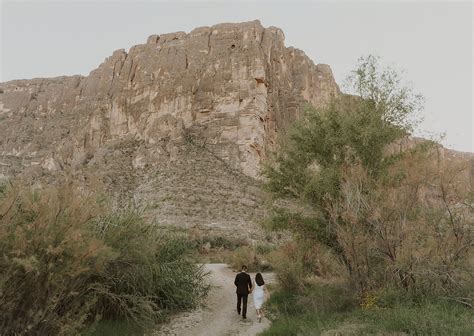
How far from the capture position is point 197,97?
56812 mm

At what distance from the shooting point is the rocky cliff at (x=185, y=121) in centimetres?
4191

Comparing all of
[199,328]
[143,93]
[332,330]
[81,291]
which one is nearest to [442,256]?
[332,330]

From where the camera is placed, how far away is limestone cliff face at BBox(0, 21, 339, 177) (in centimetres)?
5247

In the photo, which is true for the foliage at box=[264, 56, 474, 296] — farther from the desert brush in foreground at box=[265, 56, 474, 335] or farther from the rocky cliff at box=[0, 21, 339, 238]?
the rocky cliff at box=[0, 21, 339, 238]

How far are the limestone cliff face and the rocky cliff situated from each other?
17 centimetres

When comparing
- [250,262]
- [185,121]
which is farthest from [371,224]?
[185,121]

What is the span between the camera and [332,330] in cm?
820

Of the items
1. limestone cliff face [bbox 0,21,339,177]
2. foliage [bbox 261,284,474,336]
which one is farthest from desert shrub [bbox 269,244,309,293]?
limestone cliff face [bbox 0,21,339,177]

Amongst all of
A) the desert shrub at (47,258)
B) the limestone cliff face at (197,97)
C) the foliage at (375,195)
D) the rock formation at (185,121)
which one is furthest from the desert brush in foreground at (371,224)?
the limestone cliff face at (197,97)

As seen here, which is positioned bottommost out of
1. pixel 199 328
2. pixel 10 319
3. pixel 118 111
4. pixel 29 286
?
pixel 199 328

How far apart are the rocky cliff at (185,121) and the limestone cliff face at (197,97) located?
6.7 inches

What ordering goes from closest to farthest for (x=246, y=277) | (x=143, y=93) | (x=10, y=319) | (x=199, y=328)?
(x=10, y=319)
(x=199, y=328)
(x=246, y=277)
(x=143, y=93)

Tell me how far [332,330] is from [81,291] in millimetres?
4844

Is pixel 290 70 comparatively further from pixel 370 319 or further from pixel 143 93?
pixel 370 319
